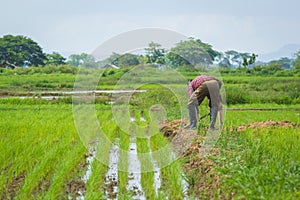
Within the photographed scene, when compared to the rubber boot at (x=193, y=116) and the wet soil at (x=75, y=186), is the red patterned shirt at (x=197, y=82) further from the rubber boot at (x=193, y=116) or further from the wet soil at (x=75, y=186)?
the wet soil at (x=75, y=186)

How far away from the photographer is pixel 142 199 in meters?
3.63

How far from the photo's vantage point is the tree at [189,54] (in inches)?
362

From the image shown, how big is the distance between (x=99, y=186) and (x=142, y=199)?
54 cm

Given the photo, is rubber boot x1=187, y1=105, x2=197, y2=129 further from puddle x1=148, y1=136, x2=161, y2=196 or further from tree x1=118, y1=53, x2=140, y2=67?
tree x1=118, y1=53, x2=140, y2=67

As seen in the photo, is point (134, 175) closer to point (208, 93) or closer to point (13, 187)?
point (13, 187)

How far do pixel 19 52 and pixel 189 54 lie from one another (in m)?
23.2

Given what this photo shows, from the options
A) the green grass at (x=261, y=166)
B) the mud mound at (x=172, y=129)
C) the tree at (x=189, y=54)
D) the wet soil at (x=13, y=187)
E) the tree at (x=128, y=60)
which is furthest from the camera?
the tree at (x=128, y=60)

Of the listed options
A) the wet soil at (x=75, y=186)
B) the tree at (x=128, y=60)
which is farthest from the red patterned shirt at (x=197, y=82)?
the tree at (x=128, y=60)

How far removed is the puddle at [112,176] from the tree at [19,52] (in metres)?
27.9

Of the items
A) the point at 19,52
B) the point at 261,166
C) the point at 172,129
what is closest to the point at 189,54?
the point at 172,129

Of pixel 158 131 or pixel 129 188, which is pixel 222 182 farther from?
pixel 158 131

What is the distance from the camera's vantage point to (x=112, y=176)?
4.39 m

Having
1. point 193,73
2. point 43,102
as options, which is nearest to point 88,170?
point 43,102

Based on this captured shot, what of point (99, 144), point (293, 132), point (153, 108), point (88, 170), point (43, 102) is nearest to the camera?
point (88, 170)
